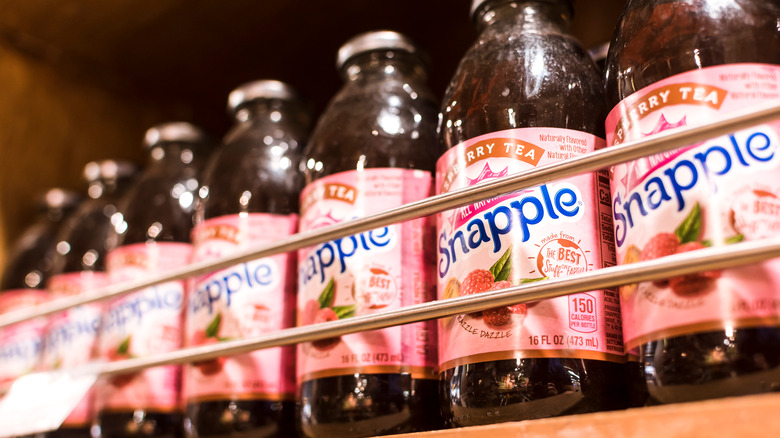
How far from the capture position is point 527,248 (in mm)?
558

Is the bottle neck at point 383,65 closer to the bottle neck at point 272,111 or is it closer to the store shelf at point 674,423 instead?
the bottle neck at point 272,111

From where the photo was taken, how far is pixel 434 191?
72cm

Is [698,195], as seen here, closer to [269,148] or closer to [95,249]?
[269,148]

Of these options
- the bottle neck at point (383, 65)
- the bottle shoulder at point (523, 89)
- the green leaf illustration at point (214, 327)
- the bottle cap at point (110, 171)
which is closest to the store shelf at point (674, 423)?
the bottle shoulder at point (523, 89)

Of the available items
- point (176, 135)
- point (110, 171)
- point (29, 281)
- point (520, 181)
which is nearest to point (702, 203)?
point (520, 181)

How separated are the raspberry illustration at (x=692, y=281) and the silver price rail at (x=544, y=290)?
0.02m

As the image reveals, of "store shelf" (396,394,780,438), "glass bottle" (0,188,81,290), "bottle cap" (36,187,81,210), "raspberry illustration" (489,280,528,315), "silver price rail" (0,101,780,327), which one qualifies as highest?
"bottle cap" (36,187,81,210)

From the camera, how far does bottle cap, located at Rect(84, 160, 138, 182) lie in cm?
112

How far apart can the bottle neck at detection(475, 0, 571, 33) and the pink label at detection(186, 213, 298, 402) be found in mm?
297

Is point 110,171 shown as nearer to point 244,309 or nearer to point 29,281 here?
point 29,281

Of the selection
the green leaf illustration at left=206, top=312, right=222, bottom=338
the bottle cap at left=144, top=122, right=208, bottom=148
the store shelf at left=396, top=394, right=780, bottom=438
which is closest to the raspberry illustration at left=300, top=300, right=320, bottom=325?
the green leaf illustration at left=206, top=312, right=222, bottom=338

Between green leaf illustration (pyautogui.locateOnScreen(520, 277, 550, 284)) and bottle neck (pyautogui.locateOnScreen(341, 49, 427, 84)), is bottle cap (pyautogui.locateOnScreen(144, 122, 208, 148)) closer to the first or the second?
bottle neck (pyautogui.locateOnScreen(341, 49, 427, 84))

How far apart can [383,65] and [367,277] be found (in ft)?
0.94

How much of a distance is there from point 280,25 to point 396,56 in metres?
0.30
